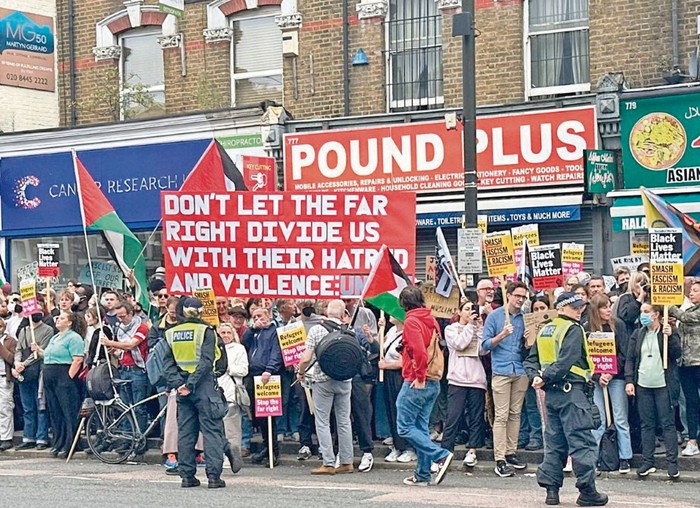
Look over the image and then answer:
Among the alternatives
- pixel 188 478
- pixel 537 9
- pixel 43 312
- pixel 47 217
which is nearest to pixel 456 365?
pixel 188 478

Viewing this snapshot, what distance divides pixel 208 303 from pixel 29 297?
2.93 m

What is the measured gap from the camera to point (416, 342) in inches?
515

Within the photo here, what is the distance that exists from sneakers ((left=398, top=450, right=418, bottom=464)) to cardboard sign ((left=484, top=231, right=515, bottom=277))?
2.18m

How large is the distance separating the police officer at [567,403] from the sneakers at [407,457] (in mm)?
3438

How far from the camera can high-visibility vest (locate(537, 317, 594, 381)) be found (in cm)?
1163

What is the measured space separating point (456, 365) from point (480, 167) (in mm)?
7142

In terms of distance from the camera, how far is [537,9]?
21.4 metres

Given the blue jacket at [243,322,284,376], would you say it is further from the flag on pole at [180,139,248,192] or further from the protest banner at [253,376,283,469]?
the flag on pole at [180,139,248,192]

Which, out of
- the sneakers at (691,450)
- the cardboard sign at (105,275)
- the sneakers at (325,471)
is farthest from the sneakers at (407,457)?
the cardboard sign at (105,275)

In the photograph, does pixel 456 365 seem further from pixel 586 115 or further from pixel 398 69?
pixel 398 69

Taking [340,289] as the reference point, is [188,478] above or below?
below

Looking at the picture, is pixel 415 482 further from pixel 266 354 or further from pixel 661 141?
pixel 661 141

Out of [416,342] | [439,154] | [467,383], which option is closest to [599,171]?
[439,154]

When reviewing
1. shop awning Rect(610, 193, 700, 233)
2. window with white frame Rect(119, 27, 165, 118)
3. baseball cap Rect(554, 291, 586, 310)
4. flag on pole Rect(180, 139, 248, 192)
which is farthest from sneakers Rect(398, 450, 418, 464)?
window with white frame Rect(119, 27, 165, 118)
